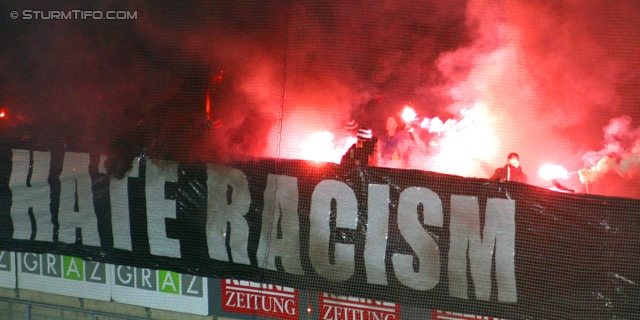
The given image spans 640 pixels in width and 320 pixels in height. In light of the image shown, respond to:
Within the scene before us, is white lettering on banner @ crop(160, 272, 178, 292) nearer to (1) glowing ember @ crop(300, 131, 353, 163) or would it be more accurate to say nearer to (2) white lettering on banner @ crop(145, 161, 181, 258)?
(2) white lettering on banner @ crop(145, 161, 181, 258)

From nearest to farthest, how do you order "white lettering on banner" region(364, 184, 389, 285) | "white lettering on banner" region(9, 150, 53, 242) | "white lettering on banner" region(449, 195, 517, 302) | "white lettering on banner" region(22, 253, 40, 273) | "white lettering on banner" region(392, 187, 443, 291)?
"white lettering on banner" region(449, 195, 517, 302) < "white lettering on banner" region(392, 187, 443, 291) < "white lettering on banner" region(364, 184, 389, 285) < "white lettering on banner" region(9, 150, 53, 242) < "white lettering on banner" region(22, 253, 40, 273)

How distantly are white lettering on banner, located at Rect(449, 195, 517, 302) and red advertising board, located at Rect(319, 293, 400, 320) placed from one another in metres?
0.61

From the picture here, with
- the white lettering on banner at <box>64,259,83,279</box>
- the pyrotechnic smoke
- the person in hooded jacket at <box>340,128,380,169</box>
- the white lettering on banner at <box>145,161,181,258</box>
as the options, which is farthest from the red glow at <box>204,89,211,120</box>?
the pyrotechnic smoke

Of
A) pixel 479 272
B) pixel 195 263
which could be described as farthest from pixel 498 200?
pixel 195 263

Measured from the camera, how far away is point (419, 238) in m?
5.00

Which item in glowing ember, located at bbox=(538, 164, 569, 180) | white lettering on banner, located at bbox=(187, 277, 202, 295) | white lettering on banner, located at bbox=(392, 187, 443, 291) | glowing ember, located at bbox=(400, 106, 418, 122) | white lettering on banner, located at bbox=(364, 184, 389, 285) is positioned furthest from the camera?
glowing ember, located at bbox=(400, 106, 418, 122)

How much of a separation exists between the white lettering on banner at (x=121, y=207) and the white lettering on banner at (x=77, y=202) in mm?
205

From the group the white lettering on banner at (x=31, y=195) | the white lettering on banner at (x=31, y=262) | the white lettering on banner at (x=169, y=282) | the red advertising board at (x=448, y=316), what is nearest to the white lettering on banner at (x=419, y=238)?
the red advertising board at (x=448, y=316)

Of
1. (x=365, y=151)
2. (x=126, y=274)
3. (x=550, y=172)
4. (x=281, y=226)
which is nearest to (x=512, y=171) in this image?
(x=550, y=172)

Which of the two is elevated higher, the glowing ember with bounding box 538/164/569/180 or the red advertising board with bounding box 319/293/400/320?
the glowing ember with bounding box 538/164/569/180

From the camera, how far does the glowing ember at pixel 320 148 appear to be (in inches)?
269

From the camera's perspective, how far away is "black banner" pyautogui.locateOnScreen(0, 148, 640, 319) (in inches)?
185

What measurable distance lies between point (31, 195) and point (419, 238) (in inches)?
153

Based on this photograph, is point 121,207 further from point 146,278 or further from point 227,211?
point 227,211
